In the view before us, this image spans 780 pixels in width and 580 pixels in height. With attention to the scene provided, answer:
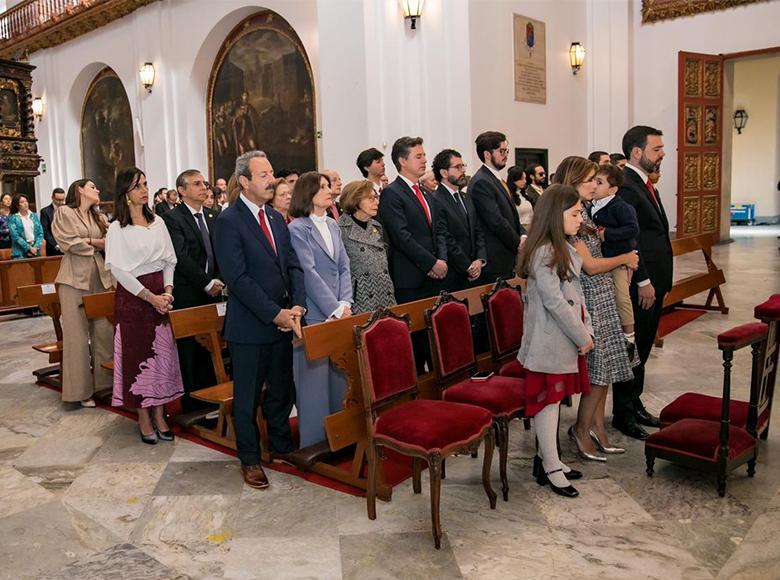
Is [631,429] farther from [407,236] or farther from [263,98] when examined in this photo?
[263,98]

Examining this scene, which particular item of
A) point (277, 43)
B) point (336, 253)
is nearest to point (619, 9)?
point (277, 43)

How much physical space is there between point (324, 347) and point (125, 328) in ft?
5.42

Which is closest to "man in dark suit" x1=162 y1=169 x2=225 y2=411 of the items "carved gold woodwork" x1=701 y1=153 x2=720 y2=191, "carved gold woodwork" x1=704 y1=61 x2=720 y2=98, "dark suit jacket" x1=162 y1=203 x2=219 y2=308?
"dark suit jacket" x1=162 y1=203 x2=219 y2=308

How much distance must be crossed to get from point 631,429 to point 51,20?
16.5 metres

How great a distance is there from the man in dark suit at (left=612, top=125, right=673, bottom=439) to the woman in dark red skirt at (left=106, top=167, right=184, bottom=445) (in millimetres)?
2707

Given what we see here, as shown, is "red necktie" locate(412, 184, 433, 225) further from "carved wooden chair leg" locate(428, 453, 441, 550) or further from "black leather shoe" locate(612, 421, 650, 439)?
"carved wooden chair leg" locate(428, 453, 441, 550)

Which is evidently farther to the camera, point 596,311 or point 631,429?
point 631,429

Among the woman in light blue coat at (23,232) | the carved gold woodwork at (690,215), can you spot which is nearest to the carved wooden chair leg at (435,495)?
the woman in light blue coat at (23,232)

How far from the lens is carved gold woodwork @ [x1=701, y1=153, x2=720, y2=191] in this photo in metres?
12.6

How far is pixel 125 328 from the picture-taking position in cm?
452

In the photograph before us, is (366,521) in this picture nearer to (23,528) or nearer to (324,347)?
(324,347)

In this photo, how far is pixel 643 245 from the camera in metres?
4.30

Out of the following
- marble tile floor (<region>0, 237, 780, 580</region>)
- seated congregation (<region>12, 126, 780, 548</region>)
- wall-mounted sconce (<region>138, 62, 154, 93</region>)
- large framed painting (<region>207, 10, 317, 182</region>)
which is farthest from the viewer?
wall-mounted sconce (<region>138, 62, 154, 93</region>)

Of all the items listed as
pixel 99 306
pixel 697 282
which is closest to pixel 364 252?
pixel 99 306
